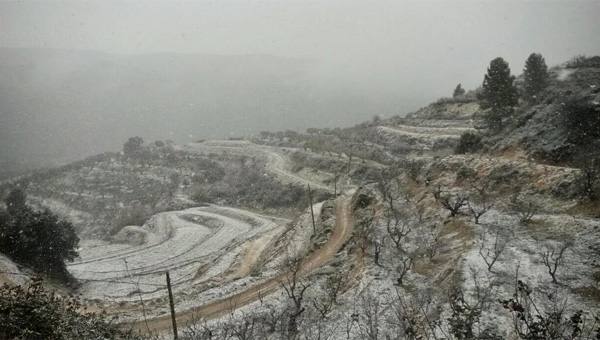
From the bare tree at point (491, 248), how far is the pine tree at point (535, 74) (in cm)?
4682

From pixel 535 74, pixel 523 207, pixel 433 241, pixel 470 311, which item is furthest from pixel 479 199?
pixel 535 74

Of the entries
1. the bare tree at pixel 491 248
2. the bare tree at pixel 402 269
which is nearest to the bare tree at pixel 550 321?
the bare tree at pixel 491 248

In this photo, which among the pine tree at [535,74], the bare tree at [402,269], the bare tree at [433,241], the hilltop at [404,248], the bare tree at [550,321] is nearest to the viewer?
the bare tree at [550,321]

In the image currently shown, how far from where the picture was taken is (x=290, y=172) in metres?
76.9

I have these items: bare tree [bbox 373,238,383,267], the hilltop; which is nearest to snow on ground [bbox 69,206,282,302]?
the hilltop

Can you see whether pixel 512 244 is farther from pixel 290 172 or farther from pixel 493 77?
pixel 290 172

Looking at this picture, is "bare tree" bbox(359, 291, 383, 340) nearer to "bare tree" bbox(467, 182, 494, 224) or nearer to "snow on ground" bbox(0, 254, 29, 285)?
"bare tree" bbox(467, 182, 494, 224)

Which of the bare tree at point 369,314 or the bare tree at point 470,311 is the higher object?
the bare tree at point 470,311

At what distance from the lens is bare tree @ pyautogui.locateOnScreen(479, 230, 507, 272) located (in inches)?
744

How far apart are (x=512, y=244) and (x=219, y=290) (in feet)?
63.0

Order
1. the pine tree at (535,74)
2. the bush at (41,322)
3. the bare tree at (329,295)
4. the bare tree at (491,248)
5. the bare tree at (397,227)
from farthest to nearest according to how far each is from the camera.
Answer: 1. the pine tree at (535,74)
2. the bare tree at (397,227)
3. the bare tree at (329,295)
4. the bare tree at (491,248)
5. the bush at (41,322)

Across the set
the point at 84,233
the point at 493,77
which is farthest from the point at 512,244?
the point at 84,233

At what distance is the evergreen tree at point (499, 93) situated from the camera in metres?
49.0

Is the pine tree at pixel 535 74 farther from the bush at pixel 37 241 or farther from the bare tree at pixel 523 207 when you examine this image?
the bush at pixel 37 241
